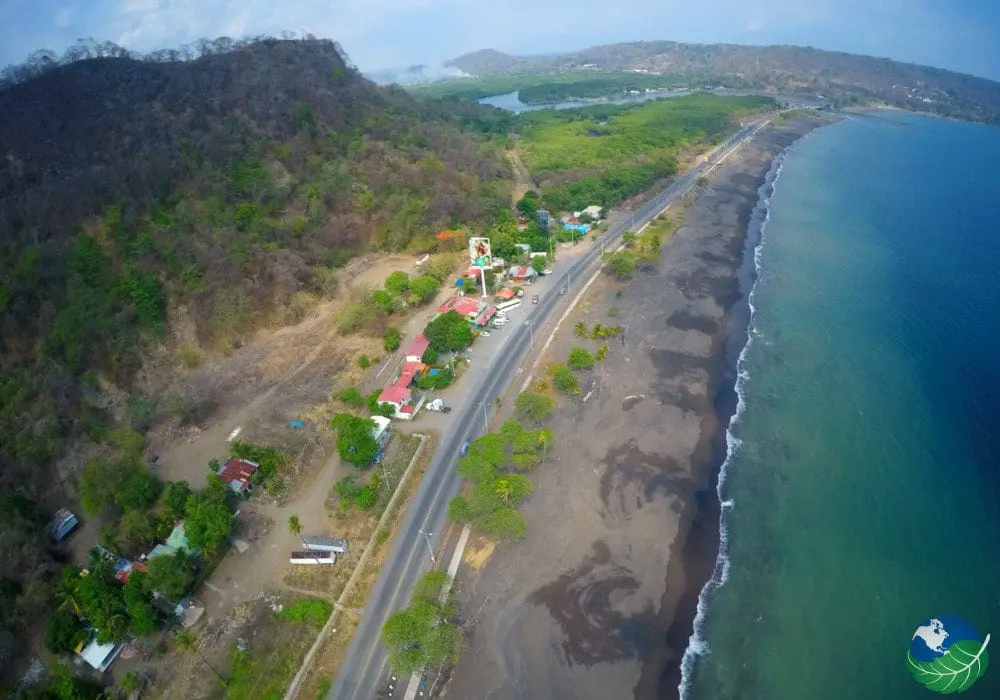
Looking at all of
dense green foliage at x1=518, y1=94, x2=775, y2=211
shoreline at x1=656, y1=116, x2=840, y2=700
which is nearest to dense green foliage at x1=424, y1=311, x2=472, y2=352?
shoreline at x1=656, y1=116, x2=840, y2=700

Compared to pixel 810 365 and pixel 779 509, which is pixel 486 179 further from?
pixel 779 509

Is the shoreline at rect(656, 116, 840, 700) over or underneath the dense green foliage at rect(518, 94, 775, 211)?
underneath

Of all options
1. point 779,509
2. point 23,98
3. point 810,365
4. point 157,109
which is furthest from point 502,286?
point 23,98

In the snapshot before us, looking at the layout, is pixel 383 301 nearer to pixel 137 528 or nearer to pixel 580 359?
pixel 580 359

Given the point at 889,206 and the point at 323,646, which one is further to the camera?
the point at 889,206

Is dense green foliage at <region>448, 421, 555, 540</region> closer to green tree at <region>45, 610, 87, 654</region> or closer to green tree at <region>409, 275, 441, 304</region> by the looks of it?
green tree at <region>45, 610, 87, 654</region>

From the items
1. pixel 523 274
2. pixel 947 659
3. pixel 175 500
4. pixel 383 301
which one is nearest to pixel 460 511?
pixel 175 500
